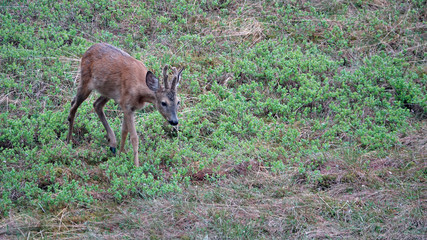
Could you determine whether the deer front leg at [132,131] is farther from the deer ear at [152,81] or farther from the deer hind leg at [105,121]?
the deer ear at [152,81]

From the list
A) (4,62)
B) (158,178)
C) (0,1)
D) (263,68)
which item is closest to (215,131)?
(158,178)

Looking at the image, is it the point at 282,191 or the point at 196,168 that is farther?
the point at 196,168

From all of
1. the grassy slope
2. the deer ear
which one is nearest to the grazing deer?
the deer ear

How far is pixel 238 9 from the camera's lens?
11781mm

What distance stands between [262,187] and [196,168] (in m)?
1.01

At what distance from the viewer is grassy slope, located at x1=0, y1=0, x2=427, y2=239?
5.72 meters

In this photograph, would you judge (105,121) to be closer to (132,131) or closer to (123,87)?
(123,87)

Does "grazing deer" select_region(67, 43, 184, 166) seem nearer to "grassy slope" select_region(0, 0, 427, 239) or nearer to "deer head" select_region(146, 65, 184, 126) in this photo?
"deer head" select_region(146, 65, 184, 126)

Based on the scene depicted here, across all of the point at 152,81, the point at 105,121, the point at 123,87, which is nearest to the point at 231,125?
the point at 152,81

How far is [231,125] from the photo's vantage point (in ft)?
26.7

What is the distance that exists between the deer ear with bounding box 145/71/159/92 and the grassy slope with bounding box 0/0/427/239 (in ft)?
2.96

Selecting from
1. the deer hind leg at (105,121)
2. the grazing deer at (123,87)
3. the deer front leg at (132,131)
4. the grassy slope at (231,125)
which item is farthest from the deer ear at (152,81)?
the deer hind leg at (105,121)

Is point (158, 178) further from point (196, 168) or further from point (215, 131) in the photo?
point (215, 131)

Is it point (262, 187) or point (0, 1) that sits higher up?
point (0, 1)
